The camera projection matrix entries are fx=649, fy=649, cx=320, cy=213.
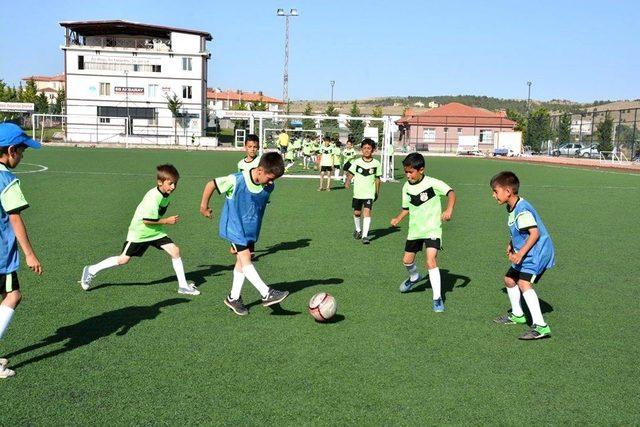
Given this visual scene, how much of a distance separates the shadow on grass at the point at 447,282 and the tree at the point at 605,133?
45802 millimetres

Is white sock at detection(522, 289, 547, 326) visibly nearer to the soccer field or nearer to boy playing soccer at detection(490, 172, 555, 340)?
boy playing soccer at detection(490, 172, 555, 340)

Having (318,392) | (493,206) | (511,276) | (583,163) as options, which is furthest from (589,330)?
(583,163)

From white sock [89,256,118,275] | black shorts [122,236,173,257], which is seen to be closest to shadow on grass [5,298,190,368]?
black shorts [122,236,173,257]

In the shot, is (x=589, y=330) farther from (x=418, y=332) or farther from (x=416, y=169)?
(x=416, y=169)

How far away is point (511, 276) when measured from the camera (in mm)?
6504

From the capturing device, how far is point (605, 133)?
165ft

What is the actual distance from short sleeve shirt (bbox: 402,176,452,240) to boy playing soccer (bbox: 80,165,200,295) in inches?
104

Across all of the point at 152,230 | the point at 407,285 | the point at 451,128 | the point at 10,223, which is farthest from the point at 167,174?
the point at 451,128

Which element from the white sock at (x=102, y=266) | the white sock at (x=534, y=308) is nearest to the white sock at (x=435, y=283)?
the white sock at (x=534, y=308)

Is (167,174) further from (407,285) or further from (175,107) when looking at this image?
(175,107)

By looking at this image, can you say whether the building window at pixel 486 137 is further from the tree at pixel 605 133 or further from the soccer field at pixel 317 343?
the soccer field at pixel 317 343

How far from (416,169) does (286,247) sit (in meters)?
4.01

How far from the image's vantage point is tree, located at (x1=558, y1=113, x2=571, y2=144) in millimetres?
56100

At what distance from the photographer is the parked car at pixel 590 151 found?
5238 cm
